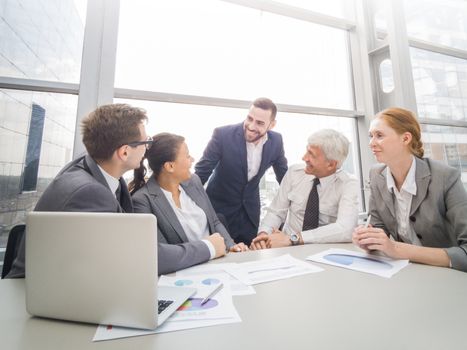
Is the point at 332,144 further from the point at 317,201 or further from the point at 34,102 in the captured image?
the point at 34,102

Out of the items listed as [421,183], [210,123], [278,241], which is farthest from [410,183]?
[210,123]

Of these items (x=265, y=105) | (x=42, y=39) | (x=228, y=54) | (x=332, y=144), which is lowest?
(x=332, y=144)

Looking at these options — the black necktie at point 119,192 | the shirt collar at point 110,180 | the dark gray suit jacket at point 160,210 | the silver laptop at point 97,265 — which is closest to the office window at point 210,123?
the dark gray suit jacket at point 160,210

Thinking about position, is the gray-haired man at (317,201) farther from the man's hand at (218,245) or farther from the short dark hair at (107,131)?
the short dark hair at (107,131)

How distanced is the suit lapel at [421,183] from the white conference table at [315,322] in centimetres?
48

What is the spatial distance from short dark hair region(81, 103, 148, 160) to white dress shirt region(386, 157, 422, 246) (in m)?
1.41

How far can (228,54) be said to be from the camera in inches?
100.0

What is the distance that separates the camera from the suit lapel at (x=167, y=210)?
1393mm

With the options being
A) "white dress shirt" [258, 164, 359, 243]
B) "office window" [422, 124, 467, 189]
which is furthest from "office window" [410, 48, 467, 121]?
"white dress shirt" [258, 164, 359, 243]

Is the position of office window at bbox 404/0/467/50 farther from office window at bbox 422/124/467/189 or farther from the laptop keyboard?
the laptop keyboard

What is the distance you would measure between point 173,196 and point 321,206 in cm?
104

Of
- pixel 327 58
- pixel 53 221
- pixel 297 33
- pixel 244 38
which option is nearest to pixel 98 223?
pixel 53 221

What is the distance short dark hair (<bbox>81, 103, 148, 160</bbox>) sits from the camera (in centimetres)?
115

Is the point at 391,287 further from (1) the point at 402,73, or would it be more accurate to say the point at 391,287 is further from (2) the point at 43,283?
(1) the point at 402,73
